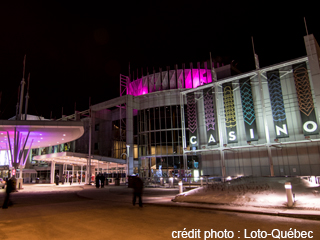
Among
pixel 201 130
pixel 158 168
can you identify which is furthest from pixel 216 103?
pixel 158 168

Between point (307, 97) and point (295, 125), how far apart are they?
11.4 feet

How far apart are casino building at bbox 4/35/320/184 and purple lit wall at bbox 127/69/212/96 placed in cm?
18

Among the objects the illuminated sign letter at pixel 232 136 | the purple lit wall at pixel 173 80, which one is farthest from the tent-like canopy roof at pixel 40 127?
the illuminated sign letter at pixel 232 136

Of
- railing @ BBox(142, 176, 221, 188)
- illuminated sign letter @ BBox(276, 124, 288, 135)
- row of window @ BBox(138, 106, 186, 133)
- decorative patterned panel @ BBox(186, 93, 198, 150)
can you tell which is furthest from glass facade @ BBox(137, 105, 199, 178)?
illuminated sign letter @ BBox(276, 124, 288, 135)

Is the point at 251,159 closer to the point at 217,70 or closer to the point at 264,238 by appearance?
the point at 217,70

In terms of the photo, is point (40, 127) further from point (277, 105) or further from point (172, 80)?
point (277, 105)

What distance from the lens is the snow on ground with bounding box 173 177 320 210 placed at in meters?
10.7

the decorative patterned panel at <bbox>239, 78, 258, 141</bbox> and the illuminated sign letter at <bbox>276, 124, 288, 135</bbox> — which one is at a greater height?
the decorative patterned panel at <bbox>239, 78, 258, 141</bbox>

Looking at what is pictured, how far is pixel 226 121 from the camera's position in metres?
32.8

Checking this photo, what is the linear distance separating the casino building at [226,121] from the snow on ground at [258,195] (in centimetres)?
1220

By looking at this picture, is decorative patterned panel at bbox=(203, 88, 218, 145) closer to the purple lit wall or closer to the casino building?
the casino building

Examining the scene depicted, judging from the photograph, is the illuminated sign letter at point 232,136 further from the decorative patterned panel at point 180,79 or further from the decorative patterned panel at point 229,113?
the decorative patterned panel at point 180,79

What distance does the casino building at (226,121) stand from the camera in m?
27.1

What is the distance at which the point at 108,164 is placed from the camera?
43.4m
